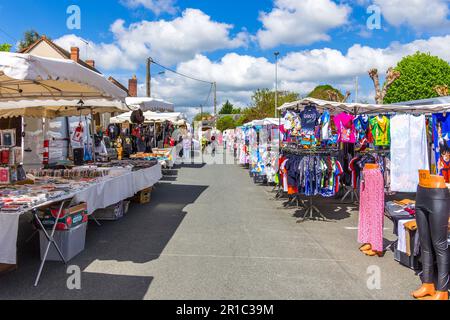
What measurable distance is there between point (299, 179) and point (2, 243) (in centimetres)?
515

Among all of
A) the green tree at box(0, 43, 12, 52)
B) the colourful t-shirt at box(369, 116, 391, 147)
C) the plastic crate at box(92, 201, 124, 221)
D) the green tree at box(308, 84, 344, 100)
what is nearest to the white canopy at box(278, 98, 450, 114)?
the colourful t-shirt at box(369, 116, 391, 147)

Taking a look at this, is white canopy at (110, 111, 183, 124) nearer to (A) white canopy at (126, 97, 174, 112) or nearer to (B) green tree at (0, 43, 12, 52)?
(A) white canopy at (126, 97, 174, 112)

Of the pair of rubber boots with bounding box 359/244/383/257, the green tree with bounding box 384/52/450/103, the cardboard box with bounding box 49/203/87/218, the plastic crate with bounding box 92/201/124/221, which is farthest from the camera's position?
the green tree with bounding box 384/52/450/103

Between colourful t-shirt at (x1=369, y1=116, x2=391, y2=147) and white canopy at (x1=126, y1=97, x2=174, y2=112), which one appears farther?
white canopy at (x1=126, y1=97, x2=174, y2=112)

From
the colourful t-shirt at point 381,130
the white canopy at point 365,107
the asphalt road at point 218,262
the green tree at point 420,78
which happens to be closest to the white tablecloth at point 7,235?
the asphalt road at point 218,262

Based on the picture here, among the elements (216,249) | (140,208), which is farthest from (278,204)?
(216,249)

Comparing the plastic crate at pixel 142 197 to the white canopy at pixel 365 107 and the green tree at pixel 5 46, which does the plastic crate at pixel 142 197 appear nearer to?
the white canopy at pixel 365 107

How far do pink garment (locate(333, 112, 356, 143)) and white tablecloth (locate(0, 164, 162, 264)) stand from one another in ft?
14.5

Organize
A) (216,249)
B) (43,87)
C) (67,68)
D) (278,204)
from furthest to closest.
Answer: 1. (278,204)
2. (43,87)
3. (216,249)
4. (67,68)

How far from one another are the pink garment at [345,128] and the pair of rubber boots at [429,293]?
178 inches

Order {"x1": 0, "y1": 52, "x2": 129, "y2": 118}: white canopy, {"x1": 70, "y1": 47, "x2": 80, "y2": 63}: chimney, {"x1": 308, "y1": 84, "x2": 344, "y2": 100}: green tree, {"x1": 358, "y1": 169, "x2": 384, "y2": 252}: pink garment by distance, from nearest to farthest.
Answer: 1. {"x1": 0, "y1": 52, "x2": 129, "y2": 118}: white canopy
2. {"x1": 358, "y1": 169, "x2": 384, "y2": 252}: pink garment
3. {"x1": 70, "y1": 47, "x2": 80, "y2": 63}: chimney
4. {"x1": 308, "y1": 84, "x2": 344, "y2": 100}: green tree

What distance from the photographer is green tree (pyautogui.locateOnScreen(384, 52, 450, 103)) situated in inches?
1190

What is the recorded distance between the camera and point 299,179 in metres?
7.39
